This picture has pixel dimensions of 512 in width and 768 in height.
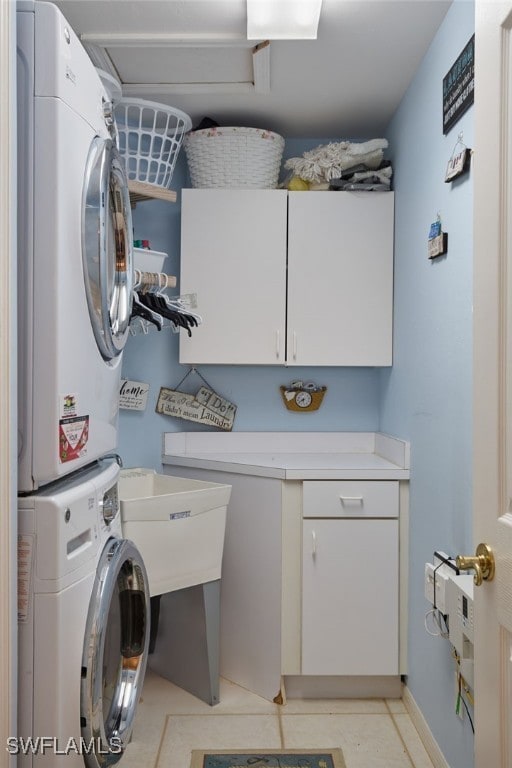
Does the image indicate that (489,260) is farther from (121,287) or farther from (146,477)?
(146,477)

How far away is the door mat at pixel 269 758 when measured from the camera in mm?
2123

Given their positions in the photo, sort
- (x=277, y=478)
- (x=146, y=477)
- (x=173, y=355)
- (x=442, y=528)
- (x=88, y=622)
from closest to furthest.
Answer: (x=88, y=622)
(x=442, y=528)
(x=277, y=478)
(x=146, y=477)
(x=173, y=355)

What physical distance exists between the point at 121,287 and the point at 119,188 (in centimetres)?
25

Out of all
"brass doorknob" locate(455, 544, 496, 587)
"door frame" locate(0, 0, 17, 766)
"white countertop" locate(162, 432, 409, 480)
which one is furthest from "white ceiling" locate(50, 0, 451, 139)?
"brass doorknob" locate(455, 544, 496, 587)

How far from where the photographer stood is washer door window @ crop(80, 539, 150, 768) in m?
1.36

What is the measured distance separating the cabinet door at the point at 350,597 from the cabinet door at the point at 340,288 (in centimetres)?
74

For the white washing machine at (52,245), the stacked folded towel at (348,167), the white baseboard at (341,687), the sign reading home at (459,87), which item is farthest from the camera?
the stacked folded towel at (348,167)

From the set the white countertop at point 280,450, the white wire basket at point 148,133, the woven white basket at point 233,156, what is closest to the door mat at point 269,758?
the white countertop at point 280,450

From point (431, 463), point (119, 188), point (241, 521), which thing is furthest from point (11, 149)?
point (241, 521)

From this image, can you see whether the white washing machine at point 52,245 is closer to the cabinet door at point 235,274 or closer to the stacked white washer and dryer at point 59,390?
the stacked white washer and dryer at point 59,390

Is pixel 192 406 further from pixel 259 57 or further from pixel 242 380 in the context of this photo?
pixel 259 57

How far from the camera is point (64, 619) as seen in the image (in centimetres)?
127

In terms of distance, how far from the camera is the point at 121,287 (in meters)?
1.74

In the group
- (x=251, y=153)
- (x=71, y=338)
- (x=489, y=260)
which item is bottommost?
(x=71, y=338)
